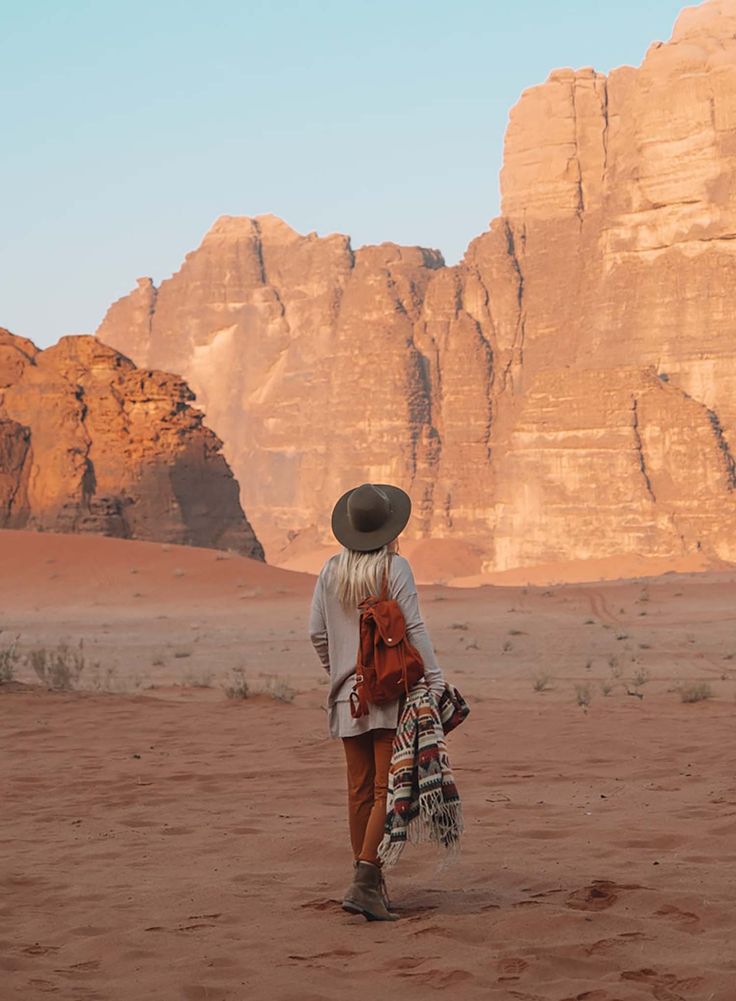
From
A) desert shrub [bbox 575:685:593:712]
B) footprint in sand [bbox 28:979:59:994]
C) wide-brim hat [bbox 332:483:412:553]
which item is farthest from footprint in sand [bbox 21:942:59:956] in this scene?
desert shrub [bbox 575:685:593:712]

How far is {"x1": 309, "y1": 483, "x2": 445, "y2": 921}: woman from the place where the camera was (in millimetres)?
5531

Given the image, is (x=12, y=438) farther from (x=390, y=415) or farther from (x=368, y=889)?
(x=390, y=415)

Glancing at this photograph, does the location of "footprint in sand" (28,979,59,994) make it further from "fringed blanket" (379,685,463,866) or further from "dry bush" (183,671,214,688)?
"dry bush" (183,671,214,688)

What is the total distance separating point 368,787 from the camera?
18.6 ft

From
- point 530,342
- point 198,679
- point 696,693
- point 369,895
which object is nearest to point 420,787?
point 369,895

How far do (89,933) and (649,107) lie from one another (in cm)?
7852

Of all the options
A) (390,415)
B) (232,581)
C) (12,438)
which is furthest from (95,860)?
(390,415)

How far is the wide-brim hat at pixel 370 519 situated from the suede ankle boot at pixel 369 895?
4.09ft

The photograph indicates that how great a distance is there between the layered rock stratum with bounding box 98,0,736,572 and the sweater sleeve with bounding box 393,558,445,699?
60.6 m

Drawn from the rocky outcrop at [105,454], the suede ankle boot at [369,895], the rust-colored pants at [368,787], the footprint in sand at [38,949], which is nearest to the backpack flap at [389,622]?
the rust-colored pants at [368,787]

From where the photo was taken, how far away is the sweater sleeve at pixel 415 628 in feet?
18.3

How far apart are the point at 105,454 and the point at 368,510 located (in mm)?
36525

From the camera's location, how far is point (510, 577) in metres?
66.6

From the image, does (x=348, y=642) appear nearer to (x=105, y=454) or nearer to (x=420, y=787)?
(x=420, y=787)
